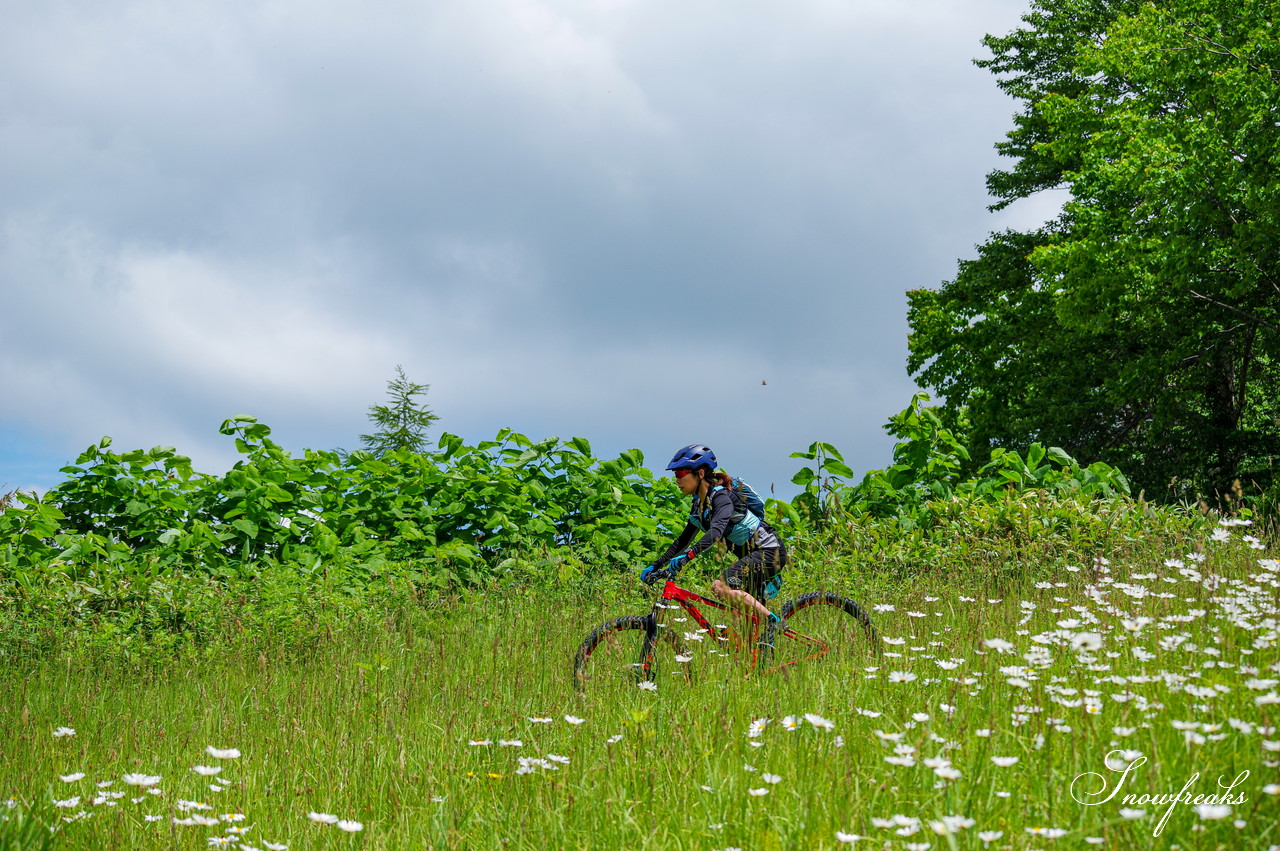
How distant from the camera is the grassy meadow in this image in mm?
3119

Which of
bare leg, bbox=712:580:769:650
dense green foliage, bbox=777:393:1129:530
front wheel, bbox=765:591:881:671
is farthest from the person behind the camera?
dense green foliage, bbox=777:393:1129:530

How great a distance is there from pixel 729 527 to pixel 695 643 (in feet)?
2.85

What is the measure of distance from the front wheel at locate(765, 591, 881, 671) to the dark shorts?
0.26 metres

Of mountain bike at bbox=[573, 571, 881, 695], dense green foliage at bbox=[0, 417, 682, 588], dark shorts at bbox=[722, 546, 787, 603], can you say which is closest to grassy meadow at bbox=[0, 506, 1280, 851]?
mountain bike at bbox=[573, 571, 881, 695]

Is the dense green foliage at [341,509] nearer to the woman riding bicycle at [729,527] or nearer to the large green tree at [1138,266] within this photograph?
the woman riding bicycle at [729,527]

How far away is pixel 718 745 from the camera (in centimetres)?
401

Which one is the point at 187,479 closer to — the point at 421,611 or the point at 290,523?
the point at 290,523

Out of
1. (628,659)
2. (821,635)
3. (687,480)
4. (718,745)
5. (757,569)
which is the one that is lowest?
(718,745)

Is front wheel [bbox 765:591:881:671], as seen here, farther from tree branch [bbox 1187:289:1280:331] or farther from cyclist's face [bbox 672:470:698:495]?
tree branch [bbox 1187:289:1280:331]

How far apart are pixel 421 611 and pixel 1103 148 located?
18673mm

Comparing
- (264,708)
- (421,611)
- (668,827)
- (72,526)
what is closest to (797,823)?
(668,827)

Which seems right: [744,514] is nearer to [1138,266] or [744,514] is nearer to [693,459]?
[693,459]

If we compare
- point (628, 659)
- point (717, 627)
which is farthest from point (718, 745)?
point (628, 659)

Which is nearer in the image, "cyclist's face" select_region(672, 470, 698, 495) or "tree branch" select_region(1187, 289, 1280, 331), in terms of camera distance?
"cyclist's face" select_region(672, 470, 698, 495)
